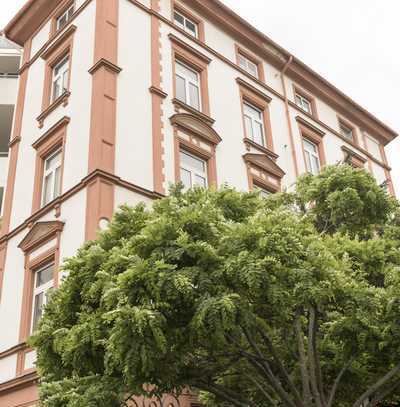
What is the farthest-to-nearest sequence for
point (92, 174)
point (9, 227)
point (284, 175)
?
1. point (284, 175)
2. point (9, 227)
3. point (92, 174)

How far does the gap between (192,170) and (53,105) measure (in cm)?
396

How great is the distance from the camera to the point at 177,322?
687cm

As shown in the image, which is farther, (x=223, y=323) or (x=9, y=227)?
(x=9, y=227)

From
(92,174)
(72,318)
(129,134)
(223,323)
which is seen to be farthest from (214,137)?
(223,323)

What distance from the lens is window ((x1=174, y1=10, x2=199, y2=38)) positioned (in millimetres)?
17578

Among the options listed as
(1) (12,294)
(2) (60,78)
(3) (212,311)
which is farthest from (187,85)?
(3) (212,311)

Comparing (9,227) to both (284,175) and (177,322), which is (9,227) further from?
(177,322)

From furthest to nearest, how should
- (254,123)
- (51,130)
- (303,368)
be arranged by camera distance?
(254,123), (51,130), (303,368)

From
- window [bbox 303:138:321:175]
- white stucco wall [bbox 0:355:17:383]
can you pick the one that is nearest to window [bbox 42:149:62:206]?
white stucco wall [bbox 0:355:17:383]

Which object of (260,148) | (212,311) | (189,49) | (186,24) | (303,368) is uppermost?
(186,24)

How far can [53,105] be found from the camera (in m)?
15.0

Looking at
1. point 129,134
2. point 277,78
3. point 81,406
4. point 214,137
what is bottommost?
point 81,406

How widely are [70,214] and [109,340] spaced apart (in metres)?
6.45

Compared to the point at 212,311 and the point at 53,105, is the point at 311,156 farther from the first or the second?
the point at 212,311
